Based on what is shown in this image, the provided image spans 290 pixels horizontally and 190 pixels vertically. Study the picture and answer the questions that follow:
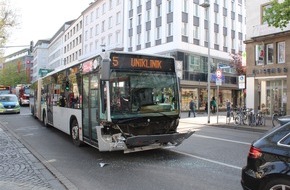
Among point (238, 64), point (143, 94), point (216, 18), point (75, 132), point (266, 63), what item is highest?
point (216, 18)

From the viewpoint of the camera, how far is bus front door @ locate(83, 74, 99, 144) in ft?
29.8

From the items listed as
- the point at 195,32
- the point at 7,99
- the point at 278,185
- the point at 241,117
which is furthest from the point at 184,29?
the point at 278,185

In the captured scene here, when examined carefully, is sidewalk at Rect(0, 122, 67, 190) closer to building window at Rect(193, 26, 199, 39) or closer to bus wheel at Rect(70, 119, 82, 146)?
bus wheel at Rect(70, 119, 82, 146)

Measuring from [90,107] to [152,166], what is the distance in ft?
8.46

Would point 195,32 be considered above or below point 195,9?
below

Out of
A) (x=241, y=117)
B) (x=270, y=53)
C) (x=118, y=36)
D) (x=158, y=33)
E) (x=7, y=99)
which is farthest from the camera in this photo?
(x=118, y=36)

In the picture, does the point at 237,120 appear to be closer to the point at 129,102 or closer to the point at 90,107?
the point at 90,107

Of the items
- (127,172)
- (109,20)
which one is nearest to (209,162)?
(127,172)

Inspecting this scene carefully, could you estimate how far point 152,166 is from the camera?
808 centimetres

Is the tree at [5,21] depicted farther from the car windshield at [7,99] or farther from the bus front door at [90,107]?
the bus front door at [90,107]

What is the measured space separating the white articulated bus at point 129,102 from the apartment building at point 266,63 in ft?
Result: 58.6

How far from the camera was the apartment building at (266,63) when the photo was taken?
2561 centimetres

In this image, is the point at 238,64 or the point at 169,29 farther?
the point at 238,64

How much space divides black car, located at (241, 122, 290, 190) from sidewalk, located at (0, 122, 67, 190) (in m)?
3.33
